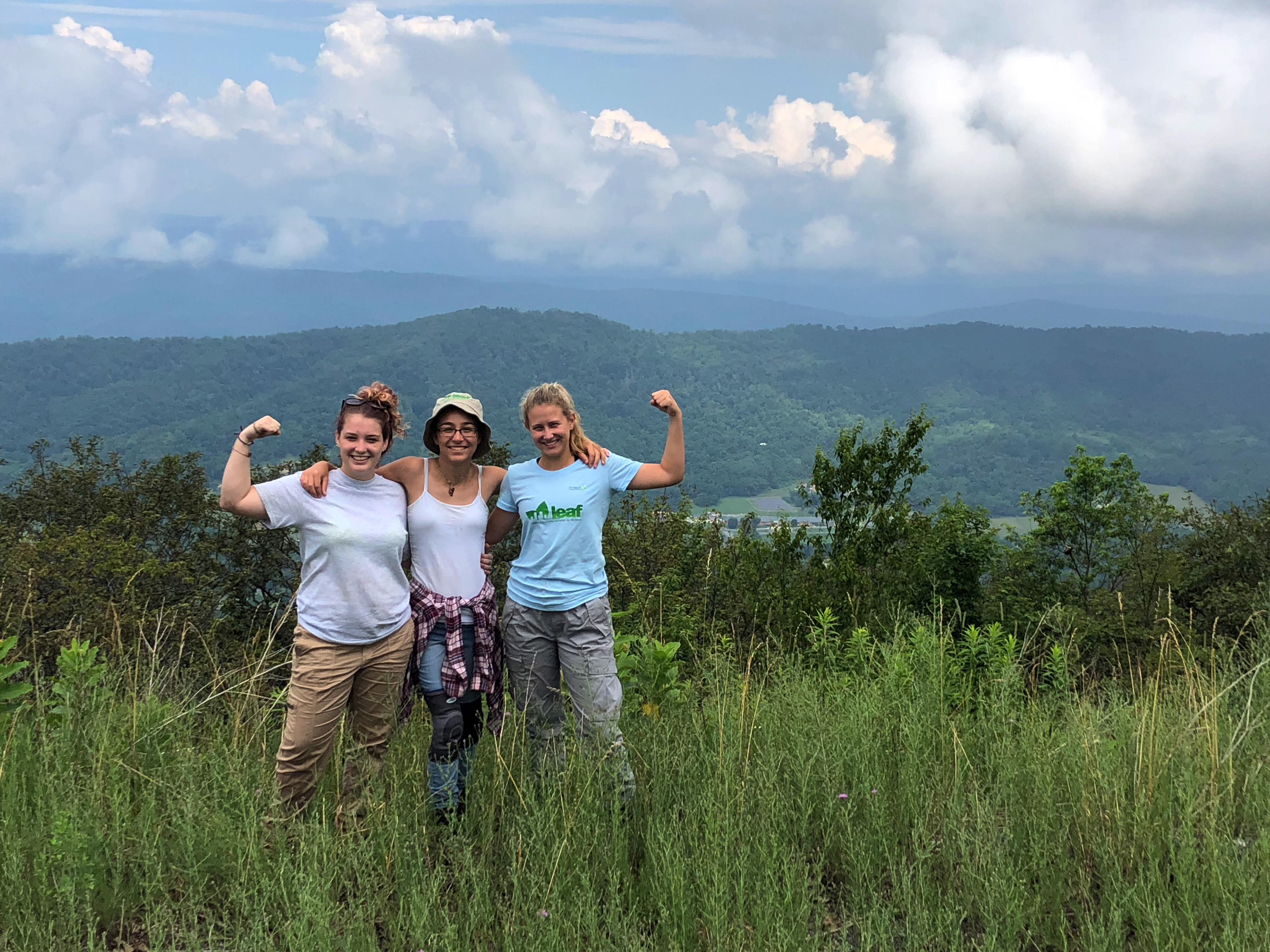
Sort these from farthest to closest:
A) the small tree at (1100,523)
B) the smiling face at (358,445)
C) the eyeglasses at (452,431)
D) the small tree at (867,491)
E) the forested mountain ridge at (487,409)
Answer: the forested mountain ridge at (487,409) → the small tree at (1100,523) → the small tree at (867,491) → the eyeglasses at (452,431) → the smiling face at (358,445)

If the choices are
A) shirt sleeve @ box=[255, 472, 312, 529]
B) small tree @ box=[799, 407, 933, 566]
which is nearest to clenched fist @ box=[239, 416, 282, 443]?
shirt sleeve @ box=[255, 472, 312, 529]

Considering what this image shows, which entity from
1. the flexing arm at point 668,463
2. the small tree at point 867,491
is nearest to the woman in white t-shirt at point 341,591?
the flexing arm at point 668,463

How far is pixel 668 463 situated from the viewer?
3449 millimetres

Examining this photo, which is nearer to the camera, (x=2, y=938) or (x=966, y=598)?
(x=2, y=938)

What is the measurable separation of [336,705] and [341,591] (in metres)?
0.40

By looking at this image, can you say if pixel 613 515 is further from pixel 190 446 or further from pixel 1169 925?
pixel 190 446

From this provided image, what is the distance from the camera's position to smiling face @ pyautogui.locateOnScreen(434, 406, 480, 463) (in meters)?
3.18

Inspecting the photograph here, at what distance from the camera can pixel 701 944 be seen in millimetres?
2496

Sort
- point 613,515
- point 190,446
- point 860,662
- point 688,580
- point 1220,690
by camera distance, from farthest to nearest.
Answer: point 190,446
point 613,515
point 688,580
point 860,662
point 1220,690

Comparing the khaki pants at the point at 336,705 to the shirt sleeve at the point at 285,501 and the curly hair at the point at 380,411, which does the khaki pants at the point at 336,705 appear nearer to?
the shirt sleeve at the point at 285,501

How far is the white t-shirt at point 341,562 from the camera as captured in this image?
2988mm

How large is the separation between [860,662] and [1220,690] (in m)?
1.93

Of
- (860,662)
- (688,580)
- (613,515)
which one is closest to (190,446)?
(613,515)

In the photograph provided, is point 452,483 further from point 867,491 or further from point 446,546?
point 867,491
